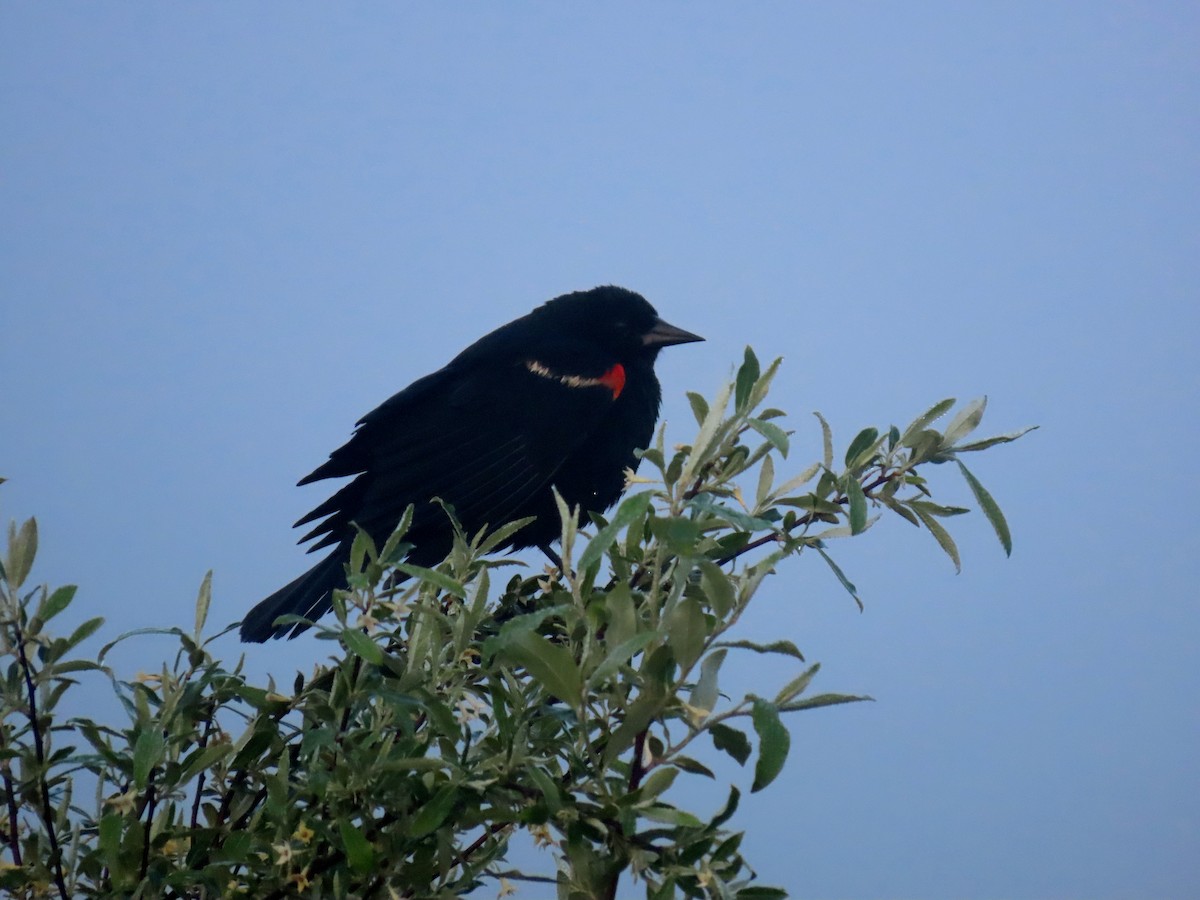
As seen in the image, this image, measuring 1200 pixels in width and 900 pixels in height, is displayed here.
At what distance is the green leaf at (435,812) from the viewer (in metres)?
0.78

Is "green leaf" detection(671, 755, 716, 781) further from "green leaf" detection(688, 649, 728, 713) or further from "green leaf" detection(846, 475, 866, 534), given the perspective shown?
"green leaf" detection(846, 475, 866, 534)

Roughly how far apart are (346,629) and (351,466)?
1.82 m

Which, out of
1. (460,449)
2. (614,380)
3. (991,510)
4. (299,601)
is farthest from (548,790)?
(614,380)

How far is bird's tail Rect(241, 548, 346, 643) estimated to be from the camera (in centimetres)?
208

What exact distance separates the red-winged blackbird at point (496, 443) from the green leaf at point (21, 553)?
48.9 inches

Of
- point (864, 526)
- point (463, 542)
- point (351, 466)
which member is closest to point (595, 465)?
point (351, 466)

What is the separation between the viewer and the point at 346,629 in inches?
32.8

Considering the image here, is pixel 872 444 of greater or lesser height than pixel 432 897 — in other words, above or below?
above

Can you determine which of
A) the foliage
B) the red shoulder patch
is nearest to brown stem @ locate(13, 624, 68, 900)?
the foliage

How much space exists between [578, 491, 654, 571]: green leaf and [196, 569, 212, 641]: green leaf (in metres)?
0.45

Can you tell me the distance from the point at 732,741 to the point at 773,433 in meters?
0.24

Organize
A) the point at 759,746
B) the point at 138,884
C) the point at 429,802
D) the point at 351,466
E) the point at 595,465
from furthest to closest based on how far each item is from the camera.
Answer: the point at 595,465 → the point at 351,466 → the point at 138,884 → the point at 429,802 → the point at 759,746

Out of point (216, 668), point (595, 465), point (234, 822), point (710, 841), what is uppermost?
point (595, 465)

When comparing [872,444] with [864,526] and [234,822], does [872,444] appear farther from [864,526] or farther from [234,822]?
[234,822]
